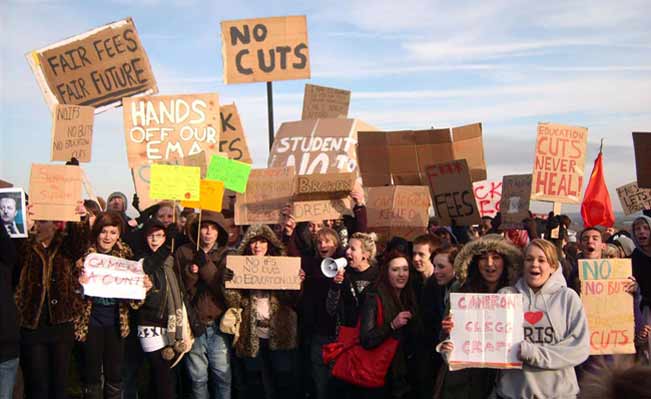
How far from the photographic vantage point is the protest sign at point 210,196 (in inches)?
305

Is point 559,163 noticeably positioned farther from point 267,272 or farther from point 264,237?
point 267,272

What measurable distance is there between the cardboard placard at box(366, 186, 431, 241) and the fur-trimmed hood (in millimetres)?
2759

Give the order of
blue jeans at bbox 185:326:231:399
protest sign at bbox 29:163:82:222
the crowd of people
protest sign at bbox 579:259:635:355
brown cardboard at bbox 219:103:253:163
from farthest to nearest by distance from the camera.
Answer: brown cardboard at bbox 219:103:253:163, blue jeans at bbox 185:326:231:399, protest sign at bbox 29:163:82:222, protest sign at bbox 579:259:635:355, the crowd of people

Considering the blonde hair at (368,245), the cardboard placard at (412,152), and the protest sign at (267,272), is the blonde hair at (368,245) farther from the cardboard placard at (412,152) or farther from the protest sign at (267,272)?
the cardboard placard at (412,152)

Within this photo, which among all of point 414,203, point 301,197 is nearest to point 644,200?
point 414,203

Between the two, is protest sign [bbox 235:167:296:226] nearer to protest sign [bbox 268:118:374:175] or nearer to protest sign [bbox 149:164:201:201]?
protest sign [bbox 149:164:201:201]

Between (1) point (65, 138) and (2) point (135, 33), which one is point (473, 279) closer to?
(1) point (65, 138)

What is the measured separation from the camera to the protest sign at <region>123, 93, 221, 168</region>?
10539 millimetres

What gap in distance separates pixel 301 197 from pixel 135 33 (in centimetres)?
584

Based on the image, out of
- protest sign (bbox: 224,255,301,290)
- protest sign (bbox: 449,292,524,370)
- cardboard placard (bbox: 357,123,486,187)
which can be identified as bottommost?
protest sign (bbox: 449,292,524,370)

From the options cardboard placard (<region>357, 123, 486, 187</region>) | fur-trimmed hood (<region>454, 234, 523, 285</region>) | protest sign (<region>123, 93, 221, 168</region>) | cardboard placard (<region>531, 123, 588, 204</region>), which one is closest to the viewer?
fur-trimmed hood (<region>454, 234, 523, 285</region>)

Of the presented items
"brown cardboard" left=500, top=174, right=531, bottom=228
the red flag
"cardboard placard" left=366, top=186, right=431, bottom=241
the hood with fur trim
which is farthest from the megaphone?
the red flag

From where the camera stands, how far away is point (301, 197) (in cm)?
815

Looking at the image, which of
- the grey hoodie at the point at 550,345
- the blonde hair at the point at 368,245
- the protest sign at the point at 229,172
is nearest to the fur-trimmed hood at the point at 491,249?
the grey hoodie at the point at 550,345
